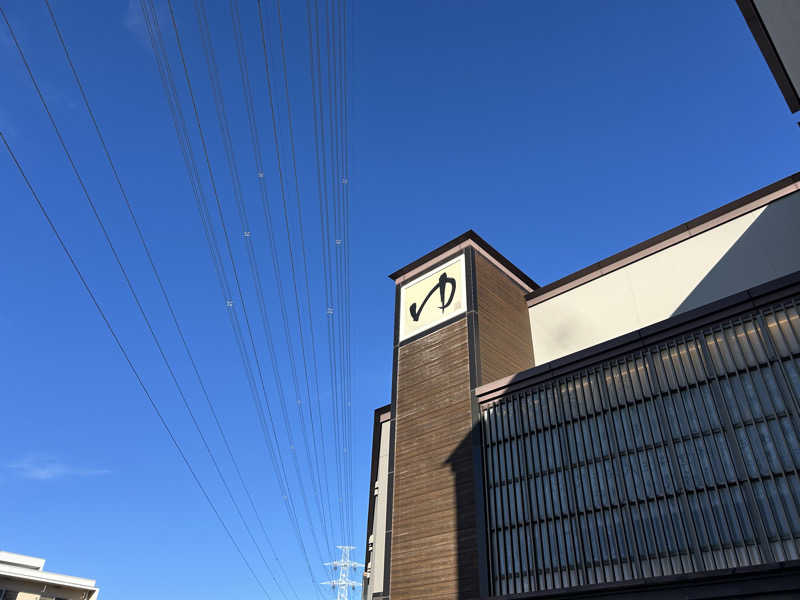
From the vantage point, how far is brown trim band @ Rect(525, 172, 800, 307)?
57.9 ft

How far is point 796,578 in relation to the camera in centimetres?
1102

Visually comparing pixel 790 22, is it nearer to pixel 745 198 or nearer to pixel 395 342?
pixel 745 198

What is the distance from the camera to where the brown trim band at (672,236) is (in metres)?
17.7

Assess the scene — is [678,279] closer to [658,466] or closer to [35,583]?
[658,466]

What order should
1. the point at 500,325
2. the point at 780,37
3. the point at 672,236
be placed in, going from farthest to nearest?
the point at 500,325, the point at 672,236, the point at 780,37

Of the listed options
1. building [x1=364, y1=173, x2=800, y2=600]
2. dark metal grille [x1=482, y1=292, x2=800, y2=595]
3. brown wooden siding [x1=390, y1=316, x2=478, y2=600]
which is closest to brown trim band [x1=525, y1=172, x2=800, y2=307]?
building [x1=364, y1=173, x2=800, y2=600]

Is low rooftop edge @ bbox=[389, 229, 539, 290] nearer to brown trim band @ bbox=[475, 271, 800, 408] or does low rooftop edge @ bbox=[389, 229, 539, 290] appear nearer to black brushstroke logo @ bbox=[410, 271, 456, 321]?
black brushstroke logo @ bbox=[410, 271, 456, 321]

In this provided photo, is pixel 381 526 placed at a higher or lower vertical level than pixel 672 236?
lower

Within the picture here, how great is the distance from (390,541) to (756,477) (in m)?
11.6

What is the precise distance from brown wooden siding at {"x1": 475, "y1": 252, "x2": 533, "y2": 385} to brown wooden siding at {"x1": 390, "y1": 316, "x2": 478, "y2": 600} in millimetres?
857

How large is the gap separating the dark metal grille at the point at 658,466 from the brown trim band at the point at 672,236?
5615mm

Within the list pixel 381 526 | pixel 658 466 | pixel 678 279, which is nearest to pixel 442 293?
pixel 678 279

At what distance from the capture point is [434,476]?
756 inches

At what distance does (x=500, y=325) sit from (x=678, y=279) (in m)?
6.55
